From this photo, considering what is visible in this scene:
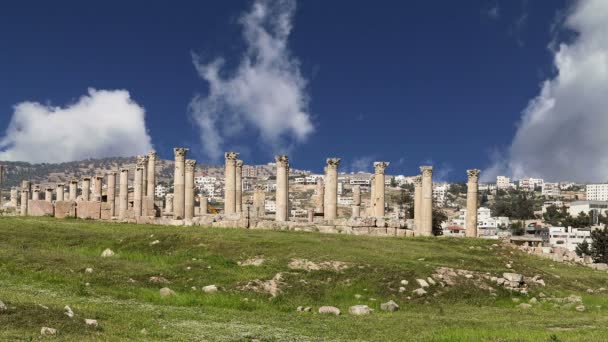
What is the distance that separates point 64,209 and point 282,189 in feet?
58.4

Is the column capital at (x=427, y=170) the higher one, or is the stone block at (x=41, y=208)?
the column capital at (x=427, y=170)

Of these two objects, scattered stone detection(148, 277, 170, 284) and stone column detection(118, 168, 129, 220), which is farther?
stone column detection(118, 168, 129, 220)

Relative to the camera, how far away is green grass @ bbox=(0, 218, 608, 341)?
52.4 feet

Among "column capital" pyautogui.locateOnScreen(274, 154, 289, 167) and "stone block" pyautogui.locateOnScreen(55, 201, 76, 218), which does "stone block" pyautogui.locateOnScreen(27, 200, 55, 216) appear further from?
"column capital" pyautogui.locateOnScreen(274, 154, 289, 167)

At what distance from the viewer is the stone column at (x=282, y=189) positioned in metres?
53.2

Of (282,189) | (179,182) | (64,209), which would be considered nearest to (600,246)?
(282,189)

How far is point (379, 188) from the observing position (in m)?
58.8

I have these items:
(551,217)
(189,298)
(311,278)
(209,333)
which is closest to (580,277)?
(311,278)

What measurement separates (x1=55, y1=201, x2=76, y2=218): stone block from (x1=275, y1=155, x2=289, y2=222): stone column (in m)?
16.6

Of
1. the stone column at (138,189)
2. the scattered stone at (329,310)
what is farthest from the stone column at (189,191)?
the scattered stone at (329,310)

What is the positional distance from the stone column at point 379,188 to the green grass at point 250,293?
770 inches

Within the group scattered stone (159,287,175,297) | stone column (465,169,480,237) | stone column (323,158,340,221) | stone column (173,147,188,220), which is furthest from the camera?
stone column (173,147,188,220)

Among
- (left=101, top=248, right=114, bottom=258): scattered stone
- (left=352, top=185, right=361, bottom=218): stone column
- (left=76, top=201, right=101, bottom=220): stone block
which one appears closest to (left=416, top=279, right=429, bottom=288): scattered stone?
(left=101, top=248, right=114, bottom=258): scattered stone

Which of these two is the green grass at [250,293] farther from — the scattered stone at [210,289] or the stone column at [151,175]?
the stone column at [151,175]
